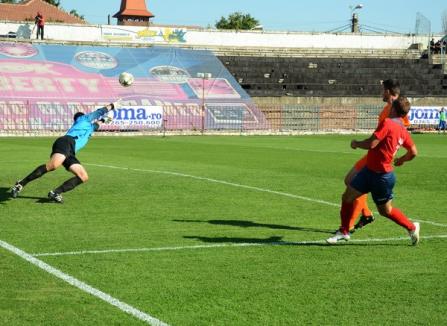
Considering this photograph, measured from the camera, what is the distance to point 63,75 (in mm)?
48781

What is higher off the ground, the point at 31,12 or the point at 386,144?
the point at 31,12

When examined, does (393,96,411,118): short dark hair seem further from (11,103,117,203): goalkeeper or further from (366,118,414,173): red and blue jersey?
(11,103,117,203): goalkeeper

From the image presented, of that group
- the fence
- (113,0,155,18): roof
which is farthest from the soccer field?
(113,0,155,18): roof

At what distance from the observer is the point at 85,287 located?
7.47 metres

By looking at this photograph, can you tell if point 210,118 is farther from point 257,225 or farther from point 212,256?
point 212,256

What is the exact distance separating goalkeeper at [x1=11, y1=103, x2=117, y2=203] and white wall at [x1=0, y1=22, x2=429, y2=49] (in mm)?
43758

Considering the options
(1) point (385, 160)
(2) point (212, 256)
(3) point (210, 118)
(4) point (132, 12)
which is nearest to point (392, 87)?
(1) point (385, 160)

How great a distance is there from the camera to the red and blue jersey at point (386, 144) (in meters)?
9.41

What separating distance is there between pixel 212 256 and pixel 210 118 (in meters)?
37.8

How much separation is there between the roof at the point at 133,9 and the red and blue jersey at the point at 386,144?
81194 millimetres

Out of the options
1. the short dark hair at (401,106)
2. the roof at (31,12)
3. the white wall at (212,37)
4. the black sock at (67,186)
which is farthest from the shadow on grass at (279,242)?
the roof at (31,12)

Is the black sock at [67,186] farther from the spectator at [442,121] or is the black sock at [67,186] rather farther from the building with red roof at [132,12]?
the building with red roof at [132,12]

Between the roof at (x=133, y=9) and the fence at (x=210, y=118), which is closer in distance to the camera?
the fence at (x=210, y=118)

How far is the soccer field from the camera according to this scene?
6.76 m
